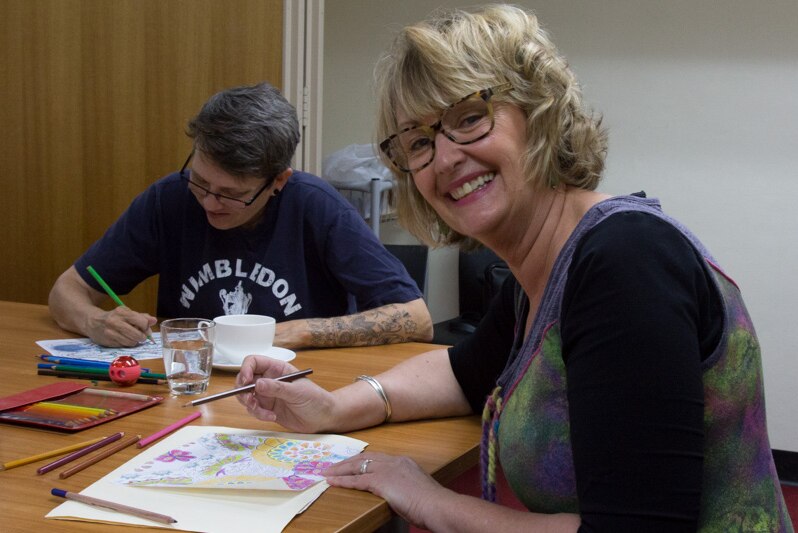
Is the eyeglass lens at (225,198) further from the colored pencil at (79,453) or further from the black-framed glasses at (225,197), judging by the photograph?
the colored pencil at (79,453)

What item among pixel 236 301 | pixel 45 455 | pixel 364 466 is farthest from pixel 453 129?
pixel 236 301

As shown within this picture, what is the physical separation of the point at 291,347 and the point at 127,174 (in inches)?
63.9

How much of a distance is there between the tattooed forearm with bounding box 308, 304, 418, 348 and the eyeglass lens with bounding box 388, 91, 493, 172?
651mm

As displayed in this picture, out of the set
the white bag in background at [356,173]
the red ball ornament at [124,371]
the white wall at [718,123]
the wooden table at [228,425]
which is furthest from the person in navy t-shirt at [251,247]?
the white wall at [718,123]

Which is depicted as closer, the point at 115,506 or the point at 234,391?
the point at 115,506

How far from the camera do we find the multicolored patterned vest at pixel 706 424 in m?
0.92

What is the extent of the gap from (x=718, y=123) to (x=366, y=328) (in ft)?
7.23

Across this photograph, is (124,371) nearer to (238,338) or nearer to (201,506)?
(238,338)

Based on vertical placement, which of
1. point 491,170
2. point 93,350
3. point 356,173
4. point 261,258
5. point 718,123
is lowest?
point 93,350

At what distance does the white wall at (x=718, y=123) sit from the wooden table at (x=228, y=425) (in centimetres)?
206

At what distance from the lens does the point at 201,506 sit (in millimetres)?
977

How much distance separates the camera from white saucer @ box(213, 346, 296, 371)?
1.54 metres

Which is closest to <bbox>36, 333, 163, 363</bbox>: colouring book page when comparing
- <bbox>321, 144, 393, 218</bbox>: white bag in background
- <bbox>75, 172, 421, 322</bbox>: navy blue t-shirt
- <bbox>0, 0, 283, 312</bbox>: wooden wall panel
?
<bbox>75, 172, 421, 322</bbox>: navy blue t-shirt

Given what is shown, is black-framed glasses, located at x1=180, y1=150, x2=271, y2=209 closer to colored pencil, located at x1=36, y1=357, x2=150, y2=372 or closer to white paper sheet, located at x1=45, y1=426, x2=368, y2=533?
colored pencil, located at x1=36, y1=357, x2=150, y2=372
